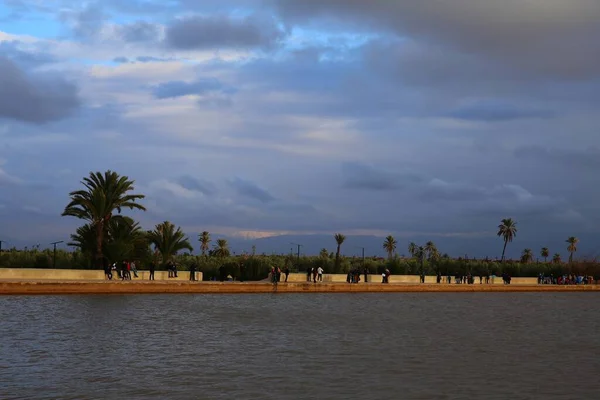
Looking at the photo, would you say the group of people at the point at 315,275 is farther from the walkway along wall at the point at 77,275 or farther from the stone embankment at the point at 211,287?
the stone embankment at the point at 211,287

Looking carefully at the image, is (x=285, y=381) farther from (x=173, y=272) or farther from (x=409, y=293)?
(x=409, y=293)

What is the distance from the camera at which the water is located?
16.6 metres

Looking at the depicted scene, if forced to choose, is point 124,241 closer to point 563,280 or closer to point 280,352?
point 280,352

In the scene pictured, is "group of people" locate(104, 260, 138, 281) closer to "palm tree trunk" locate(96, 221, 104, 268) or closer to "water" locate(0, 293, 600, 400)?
"palm tree trunk" locate(96, 221, 104, 268)

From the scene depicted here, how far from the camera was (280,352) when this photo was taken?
22422 millimetres

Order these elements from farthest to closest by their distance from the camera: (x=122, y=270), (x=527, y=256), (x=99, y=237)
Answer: (x=527, y=256) < (x=99, y=237) < (x=122, y=270)

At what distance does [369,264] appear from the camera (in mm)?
76500

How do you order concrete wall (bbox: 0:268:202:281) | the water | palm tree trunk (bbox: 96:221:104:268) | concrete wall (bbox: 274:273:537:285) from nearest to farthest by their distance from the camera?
the water < concrete wall (bbox: 0:268:202:281) < palm tree trunk (bbox: 96:221:104:268) < concrete wall (bbox: 274:273:537:285)

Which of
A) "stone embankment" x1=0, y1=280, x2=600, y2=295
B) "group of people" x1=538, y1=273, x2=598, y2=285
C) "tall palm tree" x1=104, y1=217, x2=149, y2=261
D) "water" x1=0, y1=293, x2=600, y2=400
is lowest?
"water" x1=0, y1=293, x2=600, y2=400

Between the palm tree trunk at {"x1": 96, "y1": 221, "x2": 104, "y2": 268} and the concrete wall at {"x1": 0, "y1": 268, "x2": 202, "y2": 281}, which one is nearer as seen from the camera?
the concrete wall at {"x1": 0, "y1": 268, "x2": 202, "y2": 281}

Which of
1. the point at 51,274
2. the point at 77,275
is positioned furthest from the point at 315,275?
the point at 51,274

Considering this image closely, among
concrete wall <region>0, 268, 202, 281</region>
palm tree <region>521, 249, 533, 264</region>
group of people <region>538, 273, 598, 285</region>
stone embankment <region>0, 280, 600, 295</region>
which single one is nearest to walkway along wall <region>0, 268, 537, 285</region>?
concrete wall <region>0, 268, 202, 281</region>

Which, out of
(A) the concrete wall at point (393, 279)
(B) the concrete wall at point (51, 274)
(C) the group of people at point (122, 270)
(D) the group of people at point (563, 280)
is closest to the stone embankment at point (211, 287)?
(B) the concrete wall at point (51, 274)

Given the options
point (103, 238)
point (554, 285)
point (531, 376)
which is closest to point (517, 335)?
point (531, 376)
